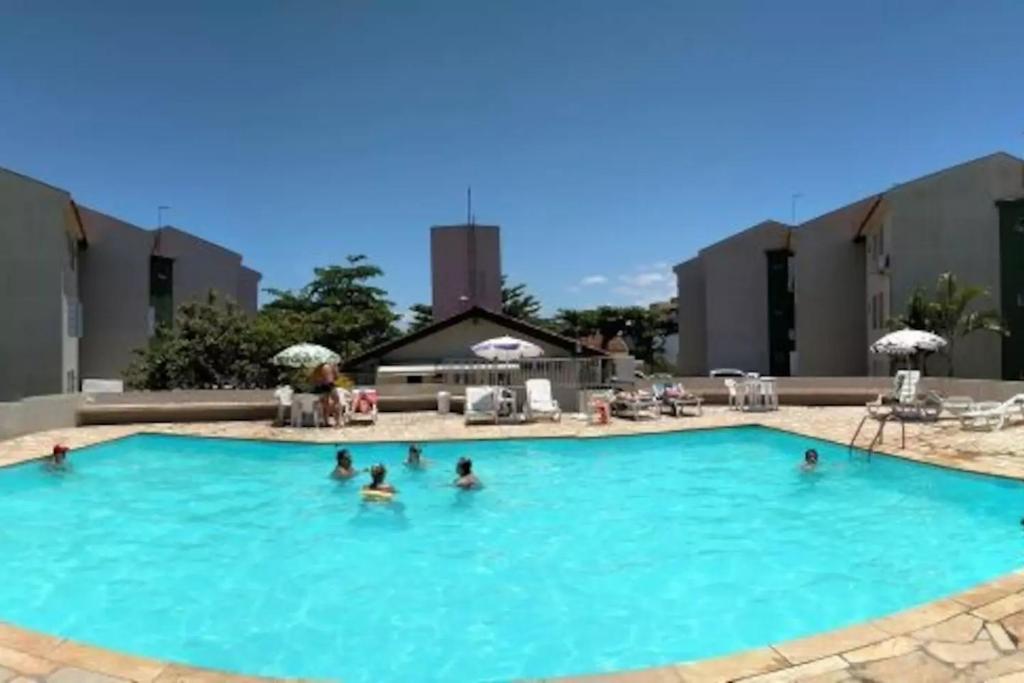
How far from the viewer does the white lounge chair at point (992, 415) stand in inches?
537

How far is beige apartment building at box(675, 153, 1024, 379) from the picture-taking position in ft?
83.5

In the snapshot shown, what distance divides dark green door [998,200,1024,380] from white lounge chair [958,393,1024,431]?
1334 centimetres

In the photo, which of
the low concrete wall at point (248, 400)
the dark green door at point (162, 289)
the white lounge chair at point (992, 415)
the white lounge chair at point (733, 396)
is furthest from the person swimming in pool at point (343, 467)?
the dark green door at point (162, 289)

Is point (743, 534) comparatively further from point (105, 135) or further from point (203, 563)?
point (105, 135)

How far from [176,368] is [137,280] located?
9.09 m

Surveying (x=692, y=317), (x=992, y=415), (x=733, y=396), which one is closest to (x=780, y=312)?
(x=692, y=317)

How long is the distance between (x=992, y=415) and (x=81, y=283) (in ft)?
112

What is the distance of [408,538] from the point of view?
9102mm

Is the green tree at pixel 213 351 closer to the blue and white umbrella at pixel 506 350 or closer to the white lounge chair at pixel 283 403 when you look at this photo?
the white lounge chair at pixel 283 403

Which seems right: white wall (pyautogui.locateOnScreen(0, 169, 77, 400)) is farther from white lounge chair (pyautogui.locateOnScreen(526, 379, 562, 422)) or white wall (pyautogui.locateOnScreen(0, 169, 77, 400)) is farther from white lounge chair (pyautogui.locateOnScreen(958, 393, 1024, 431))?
white lounge chair (pyautogui.locateOnScreen(958, 393, 1024, 431))

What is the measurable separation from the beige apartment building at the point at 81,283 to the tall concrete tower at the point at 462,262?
451 inches

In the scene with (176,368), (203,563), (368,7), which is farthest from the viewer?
(176,368)

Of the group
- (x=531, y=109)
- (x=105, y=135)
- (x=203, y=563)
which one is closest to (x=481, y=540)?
(x=203, y=563)

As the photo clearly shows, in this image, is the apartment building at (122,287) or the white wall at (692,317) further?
the white wall at (692,317)
